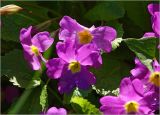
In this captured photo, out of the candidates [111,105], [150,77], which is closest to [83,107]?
[111,105]

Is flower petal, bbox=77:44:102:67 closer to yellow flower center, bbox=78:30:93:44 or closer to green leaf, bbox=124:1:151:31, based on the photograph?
yellow flower center, bbox=78:30:93:44

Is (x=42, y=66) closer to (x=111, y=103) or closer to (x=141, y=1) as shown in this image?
(x=111, y=103)

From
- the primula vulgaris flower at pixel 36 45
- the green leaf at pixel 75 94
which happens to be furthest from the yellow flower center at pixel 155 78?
the primula vulgaris flower at pixel 36 45

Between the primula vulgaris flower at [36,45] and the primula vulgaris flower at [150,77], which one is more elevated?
the primula vulgaris flower at [36,45]

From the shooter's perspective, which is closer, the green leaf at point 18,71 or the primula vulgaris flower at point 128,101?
the primula vulgaris flower at point 128,101

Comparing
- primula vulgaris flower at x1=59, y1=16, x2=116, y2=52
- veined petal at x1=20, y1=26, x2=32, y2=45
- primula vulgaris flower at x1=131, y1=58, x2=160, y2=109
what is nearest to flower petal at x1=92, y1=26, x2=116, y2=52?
primula vulgaris flower at x1=59, y1=16, x2=116, y2=52

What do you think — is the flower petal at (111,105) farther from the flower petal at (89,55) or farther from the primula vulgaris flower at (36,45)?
the primula vulgaris flower at (36,45)
